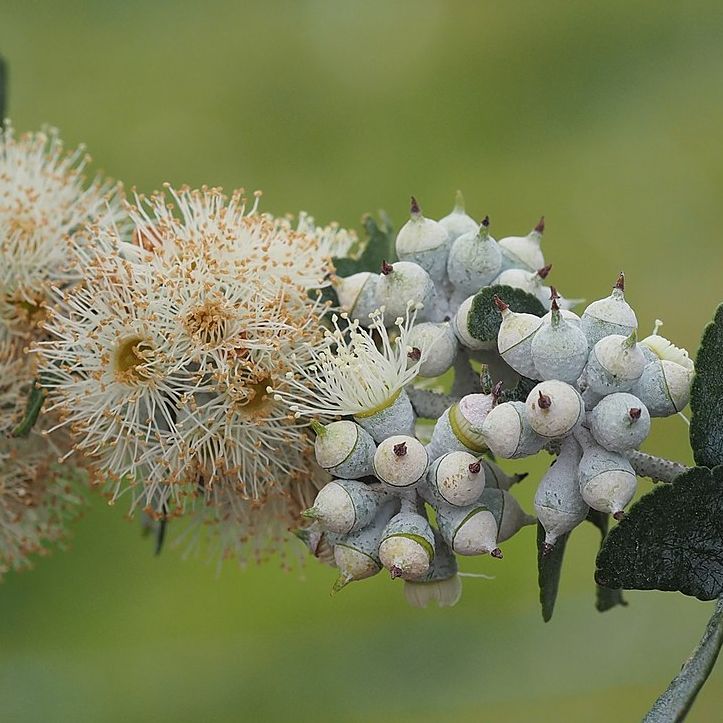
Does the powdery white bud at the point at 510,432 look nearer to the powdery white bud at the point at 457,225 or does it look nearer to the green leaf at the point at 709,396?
the green leaf at the point at 709,396

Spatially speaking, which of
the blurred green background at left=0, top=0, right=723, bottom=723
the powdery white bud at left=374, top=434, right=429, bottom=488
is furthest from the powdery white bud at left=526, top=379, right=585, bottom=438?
the blurred green background at left=0, top=0, right=723, bottom=723

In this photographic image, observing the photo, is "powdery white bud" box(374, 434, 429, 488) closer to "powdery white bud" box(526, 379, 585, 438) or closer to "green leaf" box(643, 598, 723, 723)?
"powdery white bud" box(526, 379, 585, 438)

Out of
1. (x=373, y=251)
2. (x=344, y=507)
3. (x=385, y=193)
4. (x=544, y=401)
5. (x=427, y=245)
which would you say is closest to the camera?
(x=544, y=401)

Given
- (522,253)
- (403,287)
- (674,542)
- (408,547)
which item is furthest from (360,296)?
(674,542)

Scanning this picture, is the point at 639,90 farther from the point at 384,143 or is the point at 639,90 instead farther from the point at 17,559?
the point at 17,559

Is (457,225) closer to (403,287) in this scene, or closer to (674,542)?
(403,287)
